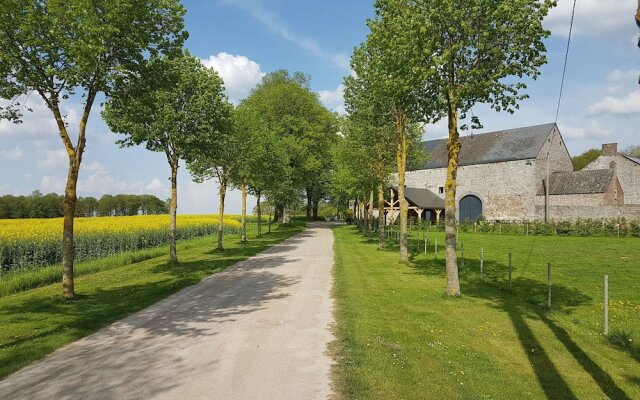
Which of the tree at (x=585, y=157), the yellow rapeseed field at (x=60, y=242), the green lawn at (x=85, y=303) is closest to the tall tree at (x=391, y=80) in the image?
the green lawn at (x=85, y=303)

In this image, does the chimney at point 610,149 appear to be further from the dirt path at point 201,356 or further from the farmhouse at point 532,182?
the dirt path at point 201,356

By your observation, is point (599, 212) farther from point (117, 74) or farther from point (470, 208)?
point (117, 74)

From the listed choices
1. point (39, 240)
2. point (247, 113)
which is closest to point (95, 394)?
point (39, 240)

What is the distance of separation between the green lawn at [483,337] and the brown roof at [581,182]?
122 feet

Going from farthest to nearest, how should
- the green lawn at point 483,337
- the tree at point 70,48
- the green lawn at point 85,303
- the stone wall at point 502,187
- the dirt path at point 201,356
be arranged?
the stone wall at point 502,187 < the tree at point 70,48 < the green lawn at point 85,303 < the green lawn at point 483,337 < the dirt path at point 201,356

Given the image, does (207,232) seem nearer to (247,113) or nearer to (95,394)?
(247,113)

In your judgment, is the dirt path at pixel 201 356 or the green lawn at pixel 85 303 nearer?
the dirt path at pixel 201 356

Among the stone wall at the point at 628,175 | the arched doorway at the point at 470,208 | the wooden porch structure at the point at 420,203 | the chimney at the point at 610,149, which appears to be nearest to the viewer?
the stone wall at the point at 628,175

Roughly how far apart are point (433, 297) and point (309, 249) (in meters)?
14.9

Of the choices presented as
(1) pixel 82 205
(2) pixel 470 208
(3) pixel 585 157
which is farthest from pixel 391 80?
(3) pixel 585 157

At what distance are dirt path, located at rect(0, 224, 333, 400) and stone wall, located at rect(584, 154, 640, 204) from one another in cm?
5770

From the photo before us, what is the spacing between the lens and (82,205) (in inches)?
2867

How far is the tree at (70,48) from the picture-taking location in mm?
11438

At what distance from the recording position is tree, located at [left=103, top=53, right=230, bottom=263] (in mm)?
18875
